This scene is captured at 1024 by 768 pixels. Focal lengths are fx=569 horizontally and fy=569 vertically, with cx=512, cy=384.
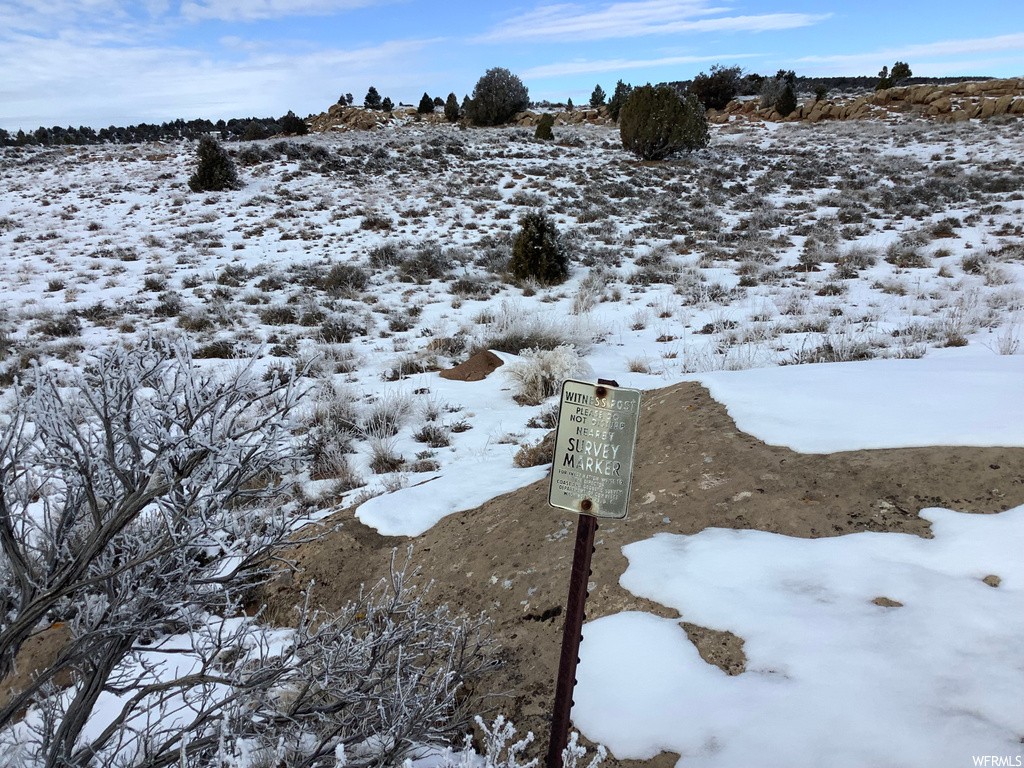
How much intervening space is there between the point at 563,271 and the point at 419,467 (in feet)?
22.0

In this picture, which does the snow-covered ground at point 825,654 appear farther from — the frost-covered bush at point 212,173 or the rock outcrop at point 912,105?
the rock outcrop at point 912,105

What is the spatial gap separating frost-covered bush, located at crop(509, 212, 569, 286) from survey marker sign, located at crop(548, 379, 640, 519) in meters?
9.05

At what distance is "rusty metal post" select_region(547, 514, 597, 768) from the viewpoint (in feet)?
5.33

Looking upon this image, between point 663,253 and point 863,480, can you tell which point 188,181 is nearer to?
point 663,253

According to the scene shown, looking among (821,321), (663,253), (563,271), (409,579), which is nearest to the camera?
(409,579)

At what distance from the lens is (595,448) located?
5.29ft

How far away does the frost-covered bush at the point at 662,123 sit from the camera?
71.7ft

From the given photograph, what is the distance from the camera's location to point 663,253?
11.8m

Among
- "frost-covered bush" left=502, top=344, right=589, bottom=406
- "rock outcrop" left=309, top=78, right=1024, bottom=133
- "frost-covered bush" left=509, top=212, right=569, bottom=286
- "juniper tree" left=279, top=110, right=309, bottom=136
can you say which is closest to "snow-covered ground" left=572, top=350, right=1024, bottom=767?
"frost-covered bush" left=502, top=344, right=589, bottom=406

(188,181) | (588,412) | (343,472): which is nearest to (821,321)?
(343,472)

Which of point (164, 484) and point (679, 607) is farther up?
point (164, 484)

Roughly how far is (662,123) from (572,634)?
23590 mm

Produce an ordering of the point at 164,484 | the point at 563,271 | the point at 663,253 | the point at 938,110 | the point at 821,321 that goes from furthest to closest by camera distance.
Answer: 1. the point at 938,110
2. the point at 663,253
3. the point at 563,271
4. the point at 821,321
5. the point at 164,484

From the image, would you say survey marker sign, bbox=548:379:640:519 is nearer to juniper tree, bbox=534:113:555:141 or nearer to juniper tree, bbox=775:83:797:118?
juniper tree, bbox=534:113:555:141
